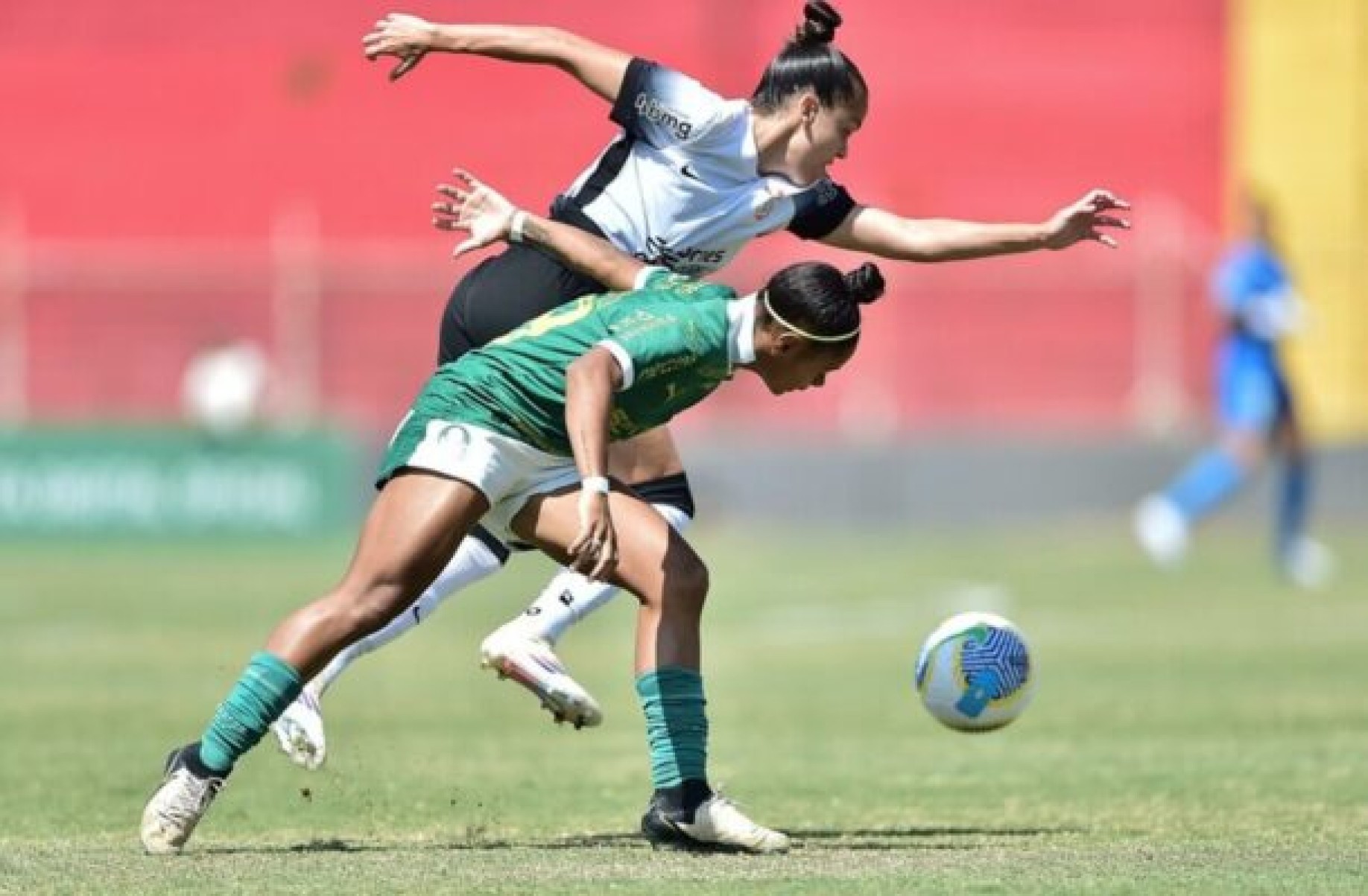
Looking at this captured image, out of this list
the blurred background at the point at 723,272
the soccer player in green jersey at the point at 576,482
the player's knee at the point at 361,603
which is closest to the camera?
the soccer player in green jersey at the point at 576,482

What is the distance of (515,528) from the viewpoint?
853 centimetres

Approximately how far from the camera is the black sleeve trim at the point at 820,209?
362 inches

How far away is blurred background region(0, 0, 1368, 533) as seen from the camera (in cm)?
2883

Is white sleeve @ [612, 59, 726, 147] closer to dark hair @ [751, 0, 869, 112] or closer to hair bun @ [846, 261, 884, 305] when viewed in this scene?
dark hair @ [751, 0, 869, 112]

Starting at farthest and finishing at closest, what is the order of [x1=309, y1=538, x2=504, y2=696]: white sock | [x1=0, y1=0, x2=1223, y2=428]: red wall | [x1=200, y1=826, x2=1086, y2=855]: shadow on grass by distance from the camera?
[x1=0, y1=0, x2=1223, y2=428]: red wall → [x1=309, y1=538, x2=504, y2=696]: white sock → [x1=200, y1=826, x2=1086, y2=855]: shadow on grass

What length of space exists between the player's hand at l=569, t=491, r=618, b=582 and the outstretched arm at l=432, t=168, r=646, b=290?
1.25 meters

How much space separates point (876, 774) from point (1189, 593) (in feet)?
32.5

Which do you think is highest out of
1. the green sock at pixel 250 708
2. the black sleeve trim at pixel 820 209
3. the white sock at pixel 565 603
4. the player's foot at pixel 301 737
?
the black sleeve trim at pixel 820 209

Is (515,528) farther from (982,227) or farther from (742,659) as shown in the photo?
(742,659)

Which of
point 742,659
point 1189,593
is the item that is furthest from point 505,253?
point 1189,593

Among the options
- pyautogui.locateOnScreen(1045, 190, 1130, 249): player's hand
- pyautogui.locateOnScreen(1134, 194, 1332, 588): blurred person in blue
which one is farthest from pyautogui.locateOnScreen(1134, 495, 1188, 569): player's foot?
pyautogui.locateOnScreen(1045, 190, 1130, 249): player's hand

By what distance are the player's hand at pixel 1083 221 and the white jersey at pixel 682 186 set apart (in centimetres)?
71

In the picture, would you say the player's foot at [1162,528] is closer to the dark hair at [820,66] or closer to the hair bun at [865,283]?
the dark hair at [820,66]

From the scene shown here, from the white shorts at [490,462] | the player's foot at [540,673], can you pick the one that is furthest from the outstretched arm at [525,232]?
the player's foot at [540,673]
